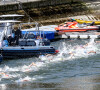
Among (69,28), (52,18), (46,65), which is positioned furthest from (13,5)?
(46,65)

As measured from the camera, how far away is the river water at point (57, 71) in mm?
24562

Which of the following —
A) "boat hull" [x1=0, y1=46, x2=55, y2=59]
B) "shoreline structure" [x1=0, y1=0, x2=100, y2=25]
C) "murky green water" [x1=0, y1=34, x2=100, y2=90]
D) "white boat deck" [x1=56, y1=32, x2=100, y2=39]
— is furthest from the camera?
"shoreline structure" [x1=0, y1=0, x2=100, y2=25]

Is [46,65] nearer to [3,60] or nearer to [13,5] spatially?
[3,60]

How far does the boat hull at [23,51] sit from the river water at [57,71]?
473mm

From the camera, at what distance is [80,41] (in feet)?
143

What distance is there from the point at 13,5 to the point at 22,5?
1.64 meters

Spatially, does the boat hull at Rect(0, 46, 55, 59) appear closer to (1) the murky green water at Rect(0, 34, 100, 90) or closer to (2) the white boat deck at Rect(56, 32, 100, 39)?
(1) the murky green water at Rect(0, 34, 100, 90)

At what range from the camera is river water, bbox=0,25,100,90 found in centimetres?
2456

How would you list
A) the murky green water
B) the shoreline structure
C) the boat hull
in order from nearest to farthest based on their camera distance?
the murky green water < the boat hull < the shoreline structure

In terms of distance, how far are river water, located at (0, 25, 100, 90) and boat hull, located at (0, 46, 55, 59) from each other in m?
0.47

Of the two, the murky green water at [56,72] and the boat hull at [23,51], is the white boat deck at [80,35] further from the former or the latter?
the boat hull at [23,51]

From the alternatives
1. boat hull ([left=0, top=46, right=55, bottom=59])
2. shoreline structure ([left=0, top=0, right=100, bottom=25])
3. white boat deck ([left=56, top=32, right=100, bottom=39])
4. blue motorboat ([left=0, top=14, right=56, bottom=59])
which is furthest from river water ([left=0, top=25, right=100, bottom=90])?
shoreline structure ([left=0, top=0, right=100, bottom=25])

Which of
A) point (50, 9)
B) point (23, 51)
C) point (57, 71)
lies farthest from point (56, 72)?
point (50, 9)

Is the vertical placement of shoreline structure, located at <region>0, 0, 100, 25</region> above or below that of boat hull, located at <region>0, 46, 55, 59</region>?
below
